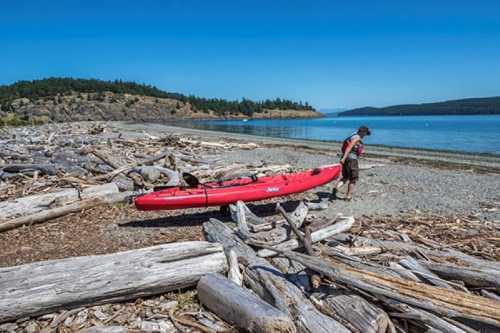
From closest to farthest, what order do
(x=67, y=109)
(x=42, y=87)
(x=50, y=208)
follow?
1. (x=50, y=208)
2. (x=67, y=109)
3. (x=42, y=87)

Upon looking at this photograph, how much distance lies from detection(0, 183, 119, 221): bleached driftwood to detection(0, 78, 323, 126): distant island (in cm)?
10594

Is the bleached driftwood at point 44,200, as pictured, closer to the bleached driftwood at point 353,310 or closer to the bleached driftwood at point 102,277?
the bleached driftwood at point 102,277

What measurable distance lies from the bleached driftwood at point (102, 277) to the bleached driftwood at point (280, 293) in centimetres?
39

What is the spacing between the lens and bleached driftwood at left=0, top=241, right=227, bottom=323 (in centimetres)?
375

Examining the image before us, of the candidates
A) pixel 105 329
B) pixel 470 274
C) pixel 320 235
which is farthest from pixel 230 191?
pixel 470 274

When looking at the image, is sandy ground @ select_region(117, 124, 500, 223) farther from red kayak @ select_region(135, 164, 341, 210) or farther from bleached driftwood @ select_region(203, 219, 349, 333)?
bleached driftwood @ select_region(203, 219, 349, 333)

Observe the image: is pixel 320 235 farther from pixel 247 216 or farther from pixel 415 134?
pixel 415 134

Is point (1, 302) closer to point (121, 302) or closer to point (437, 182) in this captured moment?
point (121, 302)

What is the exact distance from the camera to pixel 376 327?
3221 millimetres

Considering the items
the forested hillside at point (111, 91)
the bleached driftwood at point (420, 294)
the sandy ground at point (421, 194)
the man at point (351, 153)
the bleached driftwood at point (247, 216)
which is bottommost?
the sandy ground at point (421, 194)

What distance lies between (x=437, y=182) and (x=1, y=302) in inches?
527

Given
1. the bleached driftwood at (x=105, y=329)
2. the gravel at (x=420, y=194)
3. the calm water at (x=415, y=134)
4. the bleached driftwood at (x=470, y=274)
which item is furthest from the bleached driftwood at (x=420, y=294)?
the calm water at (x=415, y=134)

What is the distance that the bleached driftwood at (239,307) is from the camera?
3.22 m

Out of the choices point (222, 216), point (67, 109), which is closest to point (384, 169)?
point (222, 216)
